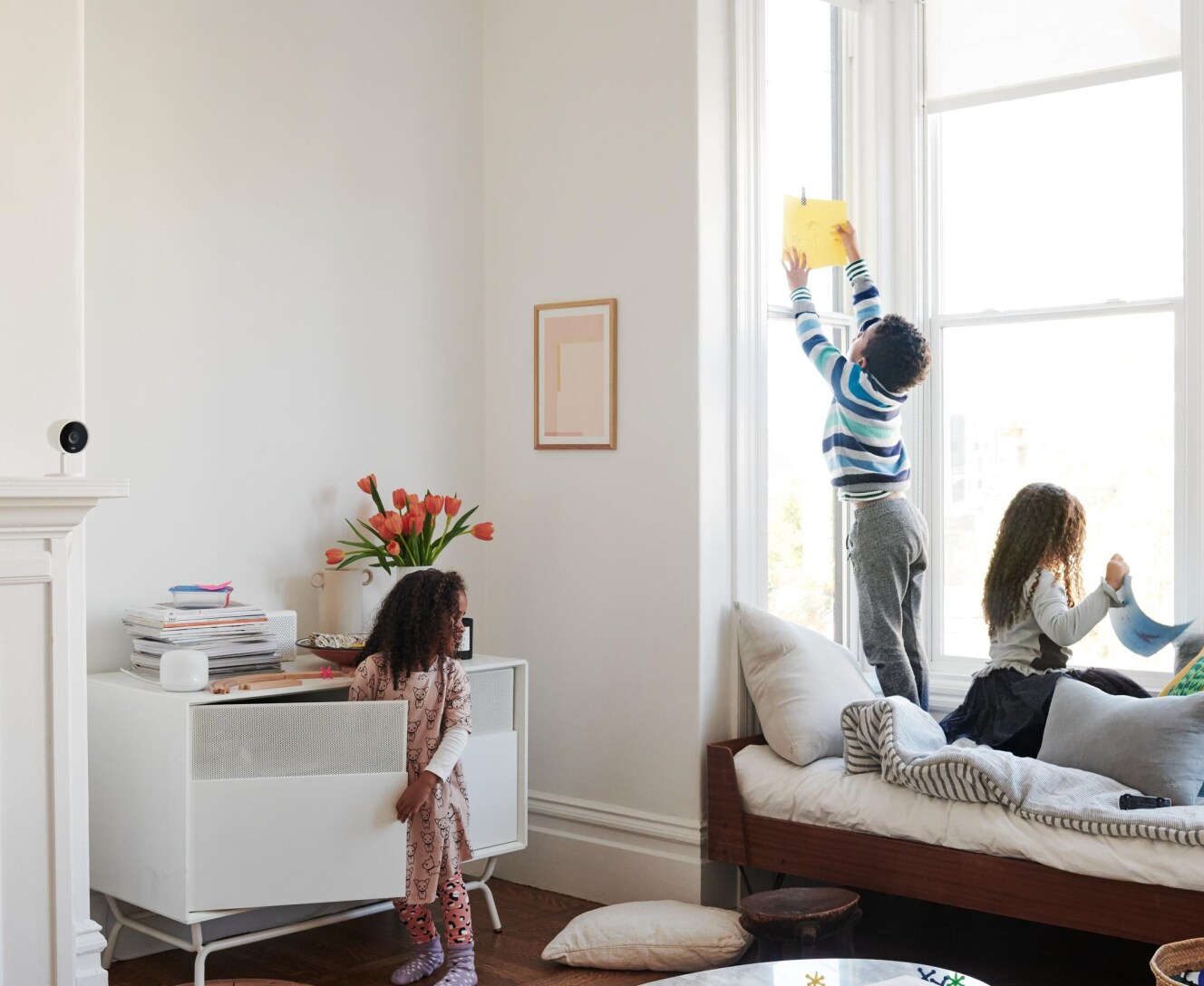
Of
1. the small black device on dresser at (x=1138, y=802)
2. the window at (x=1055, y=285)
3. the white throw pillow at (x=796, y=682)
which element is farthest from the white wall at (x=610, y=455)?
Answer: the small black device on dresser at (x=1138, y=802)

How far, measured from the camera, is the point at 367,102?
384 centimetres

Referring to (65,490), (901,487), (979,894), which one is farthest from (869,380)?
(65,490)

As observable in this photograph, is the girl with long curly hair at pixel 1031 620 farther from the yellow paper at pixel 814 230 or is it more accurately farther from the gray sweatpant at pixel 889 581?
the yellow paper at pixel 814 230

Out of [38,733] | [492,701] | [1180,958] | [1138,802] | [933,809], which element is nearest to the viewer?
[1180,958]

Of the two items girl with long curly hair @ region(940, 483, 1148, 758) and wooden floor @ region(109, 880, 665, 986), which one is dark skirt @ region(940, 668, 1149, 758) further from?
wooden floor @ region(109, 880, 665, 986)

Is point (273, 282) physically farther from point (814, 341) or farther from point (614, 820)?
point (614, 820)

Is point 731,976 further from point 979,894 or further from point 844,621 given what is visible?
point 844,621

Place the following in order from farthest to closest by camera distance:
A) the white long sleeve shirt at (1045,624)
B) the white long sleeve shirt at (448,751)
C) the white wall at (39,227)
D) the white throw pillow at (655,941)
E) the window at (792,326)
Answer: the window at (792,326)
the white long sleeve shirt at (1045,624)
the white throw pillow at (655,941)
the white long sleeve shirt at (448,751)
the white wall at (39,227)

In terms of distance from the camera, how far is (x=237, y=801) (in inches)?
115

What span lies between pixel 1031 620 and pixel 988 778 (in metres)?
0.62

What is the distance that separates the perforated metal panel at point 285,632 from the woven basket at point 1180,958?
2195 millimetres

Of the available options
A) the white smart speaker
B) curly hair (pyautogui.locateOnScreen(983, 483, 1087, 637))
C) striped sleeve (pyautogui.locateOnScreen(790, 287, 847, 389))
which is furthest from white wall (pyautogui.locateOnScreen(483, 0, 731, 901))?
the white smart speaker

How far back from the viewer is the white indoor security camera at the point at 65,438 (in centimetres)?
266

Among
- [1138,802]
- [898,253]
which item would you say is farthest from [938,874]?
[898,253]
